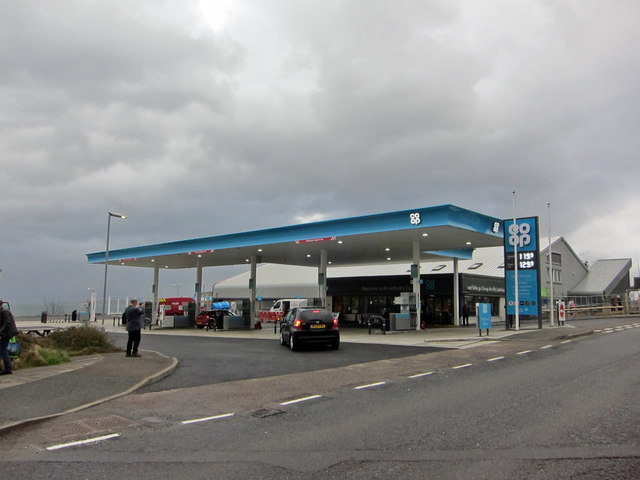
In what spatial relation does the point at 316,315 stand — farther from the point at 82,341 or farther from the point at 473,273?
the point at 473,273

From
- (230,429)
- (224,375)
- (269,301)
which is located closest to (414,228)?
(224,375)

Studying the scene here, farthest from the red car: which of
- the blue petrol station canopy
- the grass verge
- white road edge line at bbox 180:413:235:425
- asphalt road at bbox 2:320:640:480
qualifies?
white road edge line at bbox 180:413:235:425

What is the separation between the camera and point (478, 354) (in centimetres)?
1530

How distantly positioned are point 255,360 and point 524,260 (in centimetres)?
1690

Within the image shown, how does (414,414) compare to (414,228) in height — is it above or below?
below

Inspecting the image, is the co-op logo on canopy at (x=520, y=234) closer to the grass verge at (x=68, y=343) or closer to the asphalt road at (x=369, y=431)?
the asphalt road at (x=369, y=431)

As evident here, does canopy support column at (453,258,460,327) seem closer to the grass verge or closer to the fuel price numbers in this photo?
the fuel price numbers

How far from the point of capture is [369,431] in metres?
6.43

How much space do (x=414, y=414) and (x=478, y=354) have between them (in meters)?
8.72

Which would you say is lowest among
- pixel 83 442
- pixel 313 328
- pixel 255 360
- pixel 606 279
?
pixel 255 360

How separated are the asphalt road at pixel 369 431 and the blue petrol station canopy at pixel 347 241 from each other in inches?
497

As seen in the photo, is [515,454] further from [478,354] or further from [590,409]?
[478,354]

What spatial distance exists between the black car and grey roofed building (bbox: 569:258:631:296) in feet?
166

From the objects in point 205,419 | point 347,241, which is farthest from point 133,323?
point 347,241
